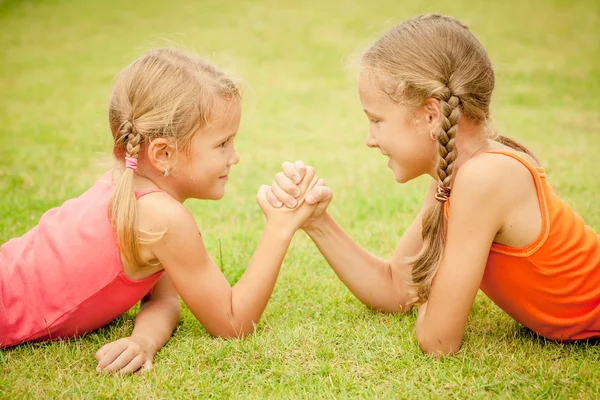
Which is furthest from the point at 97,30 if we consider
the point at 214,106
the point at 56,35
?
the point at 214,106

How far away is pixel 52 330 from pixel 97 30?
1306 centimetres

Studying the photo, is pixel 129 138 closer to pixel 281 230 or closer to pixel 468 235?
pixel 281 230

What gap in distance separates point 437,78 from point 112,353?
178cm

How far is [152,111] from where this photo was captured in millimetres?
2879

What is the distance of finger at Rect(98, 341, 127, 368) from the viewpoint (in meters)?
2.79

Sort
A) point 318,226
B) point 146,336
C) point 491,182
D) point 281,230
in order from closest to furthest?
point 491,182
point 146,336
point 281,230
point 318,226

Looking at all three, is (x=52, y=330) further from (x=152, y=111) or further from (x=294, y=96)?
(x=294, y=96)

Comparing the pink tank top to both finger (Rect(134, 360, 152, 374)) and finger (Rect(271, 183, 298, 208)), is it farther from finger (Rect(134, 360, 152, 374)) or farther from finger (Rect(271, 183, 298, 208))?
finger (Rect(271, 183, 298, 208))

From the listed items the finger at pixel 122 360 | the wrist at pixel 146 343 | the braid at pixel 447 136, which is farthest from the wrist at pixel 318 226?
the finger at pixel 122 360

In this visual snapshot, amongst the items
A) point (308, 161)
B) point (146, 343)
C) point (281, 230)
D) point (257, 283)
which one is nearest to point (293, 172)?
point (281, 230)

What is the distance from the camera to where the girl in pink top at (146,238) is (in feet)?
9.32

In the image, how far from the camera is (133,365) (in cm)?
277

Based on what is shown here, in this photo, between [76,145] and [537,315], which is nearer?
[537,315]

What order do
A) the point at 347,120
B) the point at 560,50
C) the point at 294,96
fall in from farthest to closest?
the point at 560,50 → the point at 294,96 → the point at 347,120
